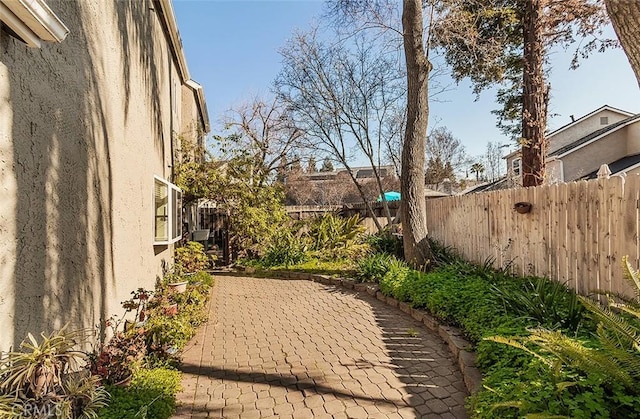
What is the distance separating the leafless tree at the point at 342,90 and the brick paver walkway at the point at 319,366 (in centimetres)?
673

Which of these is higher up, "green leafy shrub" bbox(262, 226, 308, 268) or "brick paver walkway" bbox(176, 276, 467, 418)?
"green leafy shrub" bbox(262, 226, 308, 268)

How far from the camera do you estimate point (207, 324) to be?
5.48 meters

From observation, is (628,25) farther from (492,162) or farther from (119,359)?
(492,162)

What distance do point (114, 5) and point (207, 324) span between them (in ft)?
15.2

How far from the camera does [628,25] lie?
2227 millimetres

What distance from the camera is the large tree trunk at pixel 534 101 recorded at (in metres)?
9.81

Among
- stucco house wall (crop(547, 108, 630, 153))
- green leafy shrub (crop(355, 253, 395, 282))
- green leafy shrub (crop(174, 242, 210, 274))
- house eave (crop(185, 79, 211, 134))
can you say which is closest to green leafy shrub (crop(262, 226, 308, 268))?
green leafy shrub (crop(174, 242, 210, 274))

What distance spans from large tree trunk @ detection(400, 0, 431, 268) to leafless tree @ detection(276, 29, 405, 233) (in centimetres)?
420

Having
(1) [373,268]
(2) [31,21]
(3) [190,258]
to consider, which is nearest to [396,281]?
(1) [373,268]

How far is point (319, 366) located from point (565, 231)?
3795mm

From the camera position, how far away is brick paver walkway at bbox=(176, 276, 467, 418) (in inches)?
122

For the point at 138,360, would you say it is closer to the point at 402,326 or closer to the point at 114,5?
the point at 402,326

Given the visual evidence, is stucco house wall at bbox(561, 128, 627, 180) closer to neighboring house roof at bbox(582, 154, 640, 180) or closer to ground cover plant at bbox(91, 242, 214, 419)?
neighboring house roof at bbox(582, 154, 640, 180)

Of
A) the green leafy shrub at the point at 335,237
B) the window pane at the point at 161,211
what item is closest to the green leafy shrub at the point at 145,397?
the window pane at the point at 161,211
